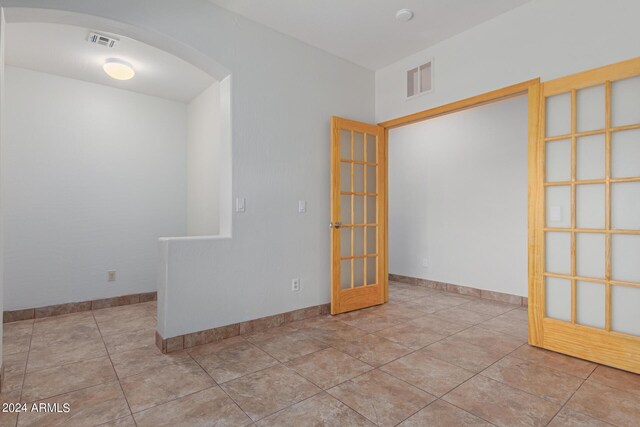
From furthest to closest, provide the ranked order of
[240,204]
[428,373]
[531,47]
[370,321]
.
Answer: [370,321], [240,204], [531,47], [428,373]

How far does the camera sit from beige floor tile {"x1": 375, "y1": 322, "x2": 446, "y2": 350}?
9.19 feet

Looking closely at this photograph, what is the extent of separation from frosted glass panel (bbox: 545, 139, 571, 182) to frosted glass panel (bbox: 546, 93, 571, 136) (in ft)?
0.28

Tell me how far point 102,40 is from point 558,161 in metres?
4.00

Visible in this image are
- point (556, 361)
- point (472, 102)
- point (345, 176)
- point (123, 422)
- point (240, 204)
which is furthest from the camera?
point (345, 176)

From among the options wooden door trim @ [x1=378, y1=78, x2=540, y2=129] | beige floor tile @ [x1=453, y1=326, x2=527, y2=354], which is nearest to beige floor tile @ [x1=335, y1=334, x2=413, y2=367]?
beige floor tile @ [x1=453, y1=326, x2=527, y2=354]

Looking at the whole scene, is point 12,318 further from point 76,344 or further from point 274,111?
point 274,111

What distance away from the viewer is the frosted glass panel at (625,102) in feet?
7.51

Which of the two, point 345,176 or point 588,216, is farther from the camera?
point 345,176

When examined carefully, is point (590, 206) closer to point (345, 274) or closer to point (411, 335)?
point (411, 335)

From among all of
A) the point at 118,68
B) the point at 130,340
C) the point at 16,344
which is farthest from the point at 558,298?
the point at 118,68

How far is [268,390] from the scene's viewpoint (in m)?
2.05

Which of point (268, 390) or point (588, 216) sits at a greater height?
point (588, 216)

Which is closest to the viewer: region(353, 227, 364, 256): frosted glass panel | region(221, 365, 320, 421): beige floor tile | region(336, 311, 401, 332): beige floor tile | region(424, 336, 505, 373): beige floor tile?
region(221, 365, 320, 421): beige floor tile

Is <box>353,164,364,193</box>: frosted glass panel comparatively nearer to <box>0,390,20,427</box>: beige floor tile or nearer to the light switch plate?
the light switch plate
